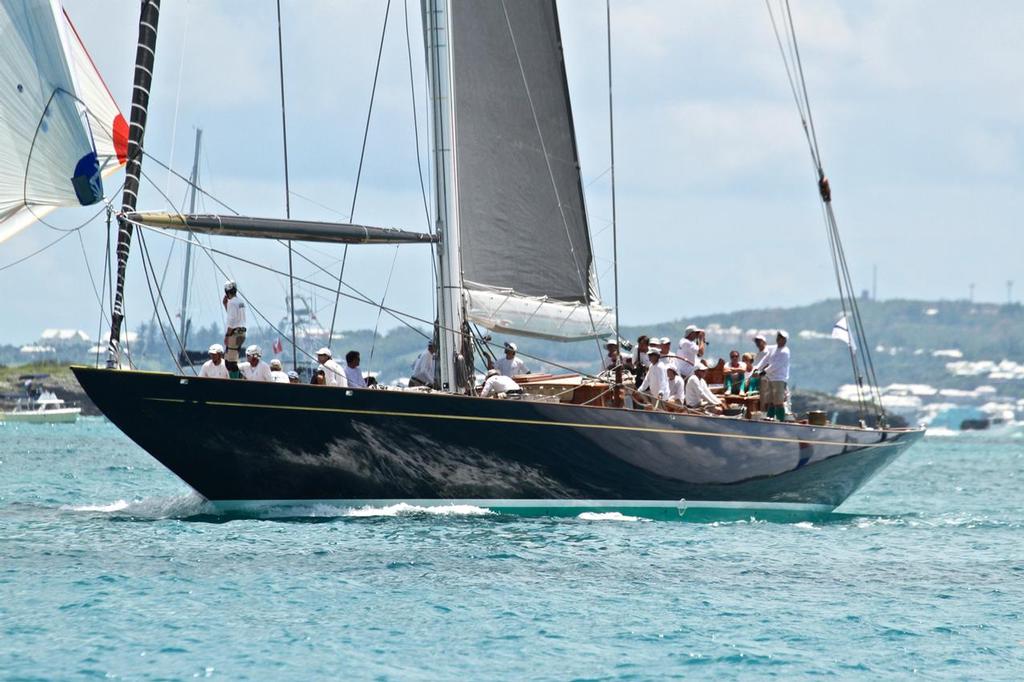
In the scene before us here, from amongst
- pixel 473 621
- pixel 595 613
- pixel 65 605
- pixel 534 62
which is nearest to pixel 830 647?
pixel 595 613

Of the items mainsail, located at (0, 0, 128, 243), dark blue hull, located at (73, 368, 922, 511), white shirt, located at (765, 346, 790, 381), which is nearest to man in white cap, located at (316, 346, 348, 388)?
dark blue hull, located at (73, 368, 922, 511)

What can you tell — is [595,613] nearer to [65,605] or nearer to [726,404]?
[65,605]

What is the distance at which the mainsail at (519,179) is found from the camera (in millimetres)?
21297

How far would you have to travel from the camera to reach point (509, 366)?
22.3 meters

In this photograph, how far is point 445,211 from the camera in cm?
2055

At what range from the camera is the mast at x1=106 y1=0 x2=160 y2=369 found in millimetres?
17797

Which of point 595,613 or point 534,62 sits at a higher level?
point 534,62

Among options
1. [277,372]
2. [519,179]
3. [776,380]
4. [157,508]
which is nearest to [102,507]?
[157,508]

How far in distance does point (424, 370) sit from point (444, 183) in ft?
8.91

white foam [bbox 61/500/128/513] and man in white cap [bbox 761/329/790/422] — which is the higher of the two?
man in white cap [bbox 761/329/790/422]

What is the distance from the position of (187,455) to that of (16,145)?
13.3ft

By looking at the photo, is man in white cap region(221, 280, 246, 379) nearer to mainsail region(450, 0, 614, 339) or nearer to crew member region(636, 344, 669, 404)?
mainsail region(450, 0, 614, 339)

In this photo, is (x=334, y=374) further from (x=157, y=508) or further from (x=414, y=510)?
(x=157, y=508)

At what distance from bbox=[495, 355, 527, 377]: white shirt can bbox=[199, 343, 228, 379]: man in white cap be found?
14.9 ft
